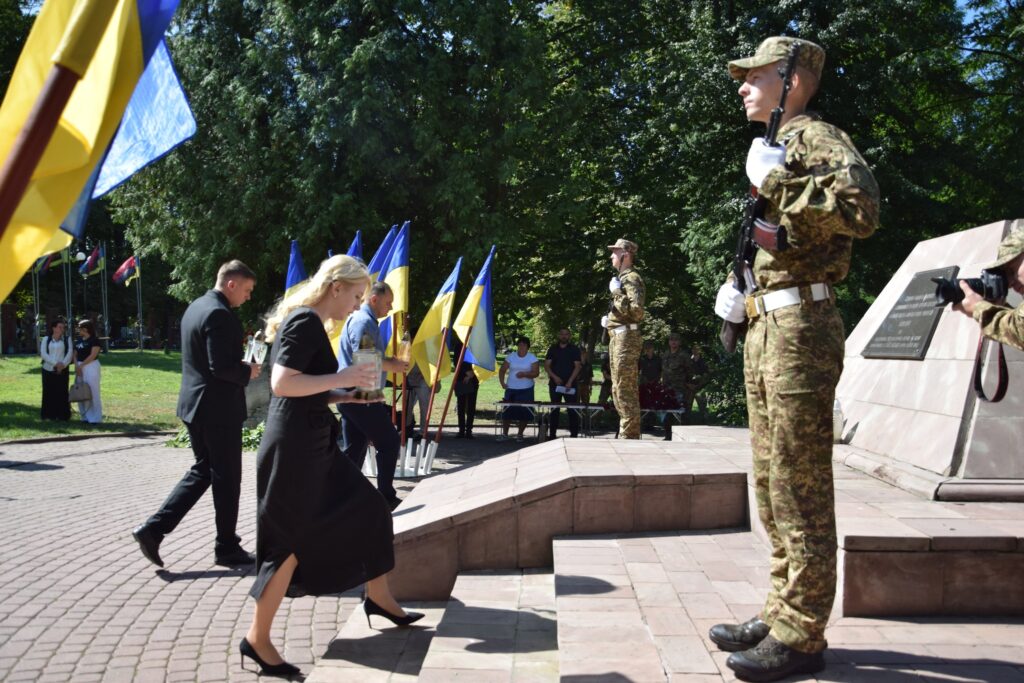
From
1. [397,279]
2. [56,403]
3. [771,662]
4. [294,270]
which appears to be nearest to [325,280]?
[771,662]

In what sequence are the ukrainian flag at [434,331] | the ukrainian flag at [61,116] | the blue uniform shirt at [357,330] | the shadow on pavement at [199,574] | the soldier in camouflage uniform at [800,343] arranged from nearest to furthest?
the ukrainian flag at [61,116] < the soldier in camouflage uniform at [800,343] < the shadow on pavement at [199,574] < the blue uniform shirt at [357,330] < the ukrainian flag at [434,331]

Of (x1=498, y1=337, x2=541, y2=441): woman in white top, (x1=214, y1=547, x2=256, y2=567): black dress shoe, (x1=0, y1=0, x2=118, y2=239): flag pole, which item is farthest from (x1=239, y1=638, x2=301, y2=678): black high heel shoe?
(x1=498, y1=337, x2=541, y2=441): woman in white top

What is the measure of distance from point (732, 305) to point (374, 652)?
2466 millimetres

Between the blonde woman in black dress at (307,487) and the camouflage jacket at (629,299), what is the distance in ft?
16.8

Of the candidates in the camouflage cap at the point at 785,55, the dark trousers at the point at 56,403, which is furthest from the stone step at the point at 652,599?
the dark trousers at the point at 56,403

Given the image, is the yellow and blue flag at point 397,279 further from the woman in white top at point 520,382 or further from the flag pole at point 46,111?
the flag pole at point 46,111

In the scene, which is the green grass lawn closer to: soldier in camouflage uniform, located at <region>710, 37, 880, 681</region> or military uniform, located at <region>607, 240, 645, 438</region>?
military uniform, located at <region>607, 240, 645, 438</region>

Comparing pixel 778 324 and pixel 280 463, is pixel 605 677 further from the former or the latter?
pixel 280 463

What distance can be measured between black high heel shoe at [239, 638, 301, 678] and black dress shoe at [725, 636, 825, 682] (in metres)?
2.13

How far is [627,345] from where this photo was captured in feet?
31.0

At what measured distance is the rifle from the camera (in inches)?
134

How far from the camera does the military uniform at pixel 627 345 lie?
9203 millimetres

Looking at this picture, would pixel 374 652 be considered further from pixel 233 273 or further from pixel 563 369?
pixel 563 369

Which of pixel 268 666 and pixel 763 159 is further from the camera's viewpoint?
pixel 268 666
